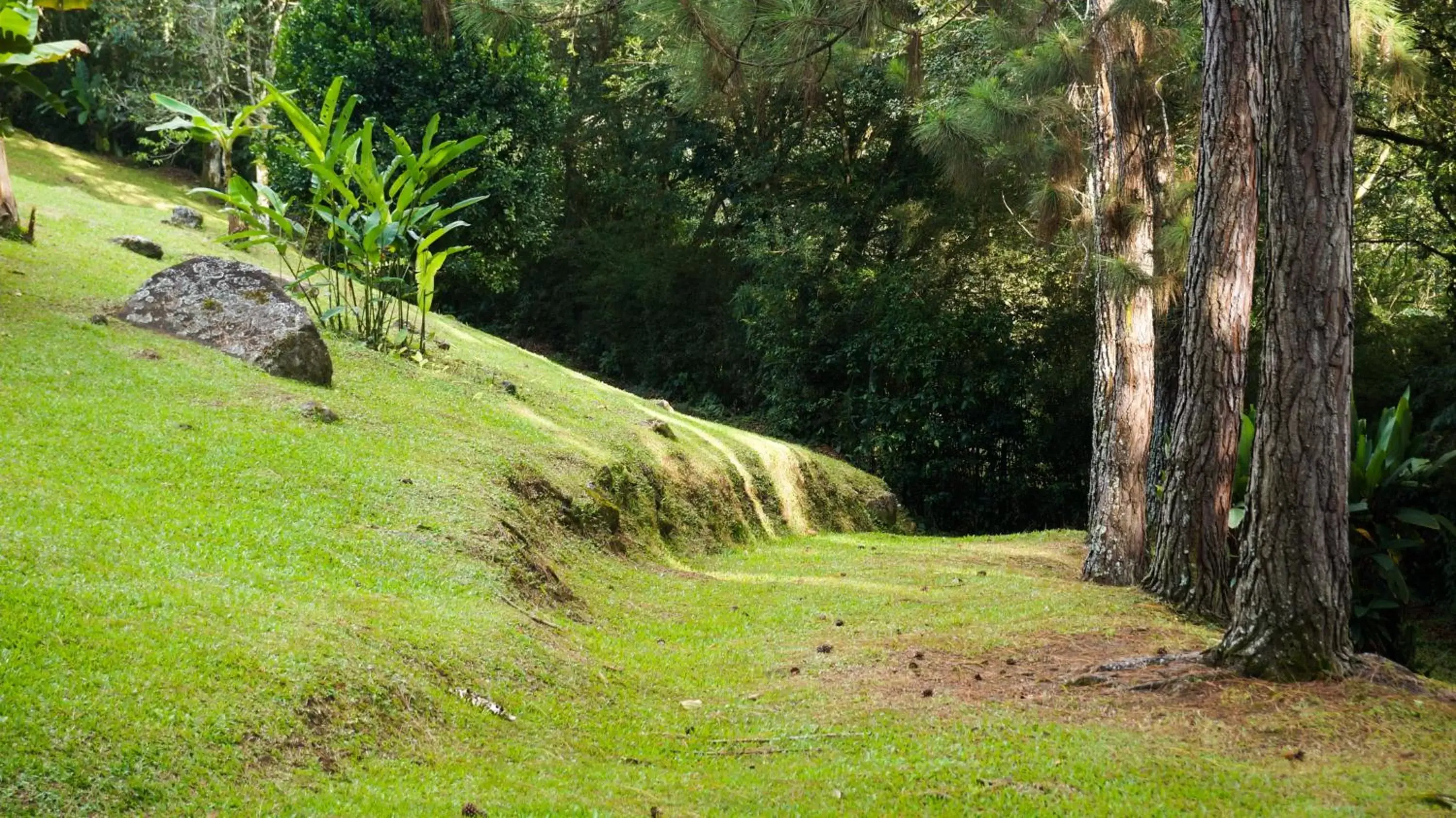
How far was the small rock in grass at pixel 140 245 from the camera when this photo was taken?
491 inches

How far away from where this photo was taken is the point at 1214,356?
22.8 feet

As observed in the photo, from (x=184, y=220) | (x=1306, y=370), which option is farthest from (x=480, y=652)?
(x=184, y=220)

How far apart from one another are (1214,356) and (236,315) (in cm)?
749

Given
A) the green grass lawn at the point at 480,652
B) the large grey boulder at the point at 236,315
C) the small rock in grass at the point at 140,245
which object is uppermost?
the small rock in grass at the point at 140,245

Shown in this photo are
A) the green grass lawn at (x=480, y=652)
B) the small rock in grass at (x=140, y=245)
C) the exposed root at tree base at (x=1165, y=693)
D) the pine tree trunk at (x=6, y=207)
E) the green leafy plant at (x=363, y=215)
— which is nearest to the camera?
the green grass lawn at (x=480, y=652)

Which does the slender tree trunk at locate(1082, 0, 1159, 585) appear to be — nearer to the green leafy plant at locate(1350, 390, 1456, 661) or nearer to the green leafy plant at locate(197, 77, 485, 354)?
the green leafy plant at locate(1350, 390, 1456, 661)

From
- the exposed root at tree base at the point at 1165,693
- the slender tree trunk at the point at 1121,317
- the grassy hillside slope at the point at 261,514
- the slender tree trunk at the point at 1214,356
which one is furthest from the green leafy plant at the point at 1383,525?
the grassy hillside slope at the point at 261,514

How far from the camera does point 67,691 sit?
10.5ft

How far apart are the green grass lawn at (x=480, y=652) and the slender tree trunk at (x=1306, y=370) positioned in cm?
31

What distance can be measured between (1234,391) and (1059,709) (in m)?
3.28

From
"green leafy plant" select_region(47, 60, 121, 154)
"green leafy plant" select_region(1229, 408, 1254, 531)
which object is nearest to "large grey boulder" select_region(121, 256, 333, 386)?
"green leafy plant" select_region(1229, 408, 1254, 531)

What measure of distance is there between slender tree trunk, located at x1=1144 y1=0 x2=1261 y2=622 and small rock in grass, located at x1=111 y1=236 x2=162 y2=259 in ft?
36.2

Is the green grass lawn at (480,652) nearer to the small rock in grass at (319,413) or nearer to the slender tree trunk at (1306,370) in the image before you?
the small rock in grass at (319,413)

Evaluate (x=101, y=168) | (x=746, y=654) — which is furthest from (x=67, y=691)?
(x=101, y=168)
